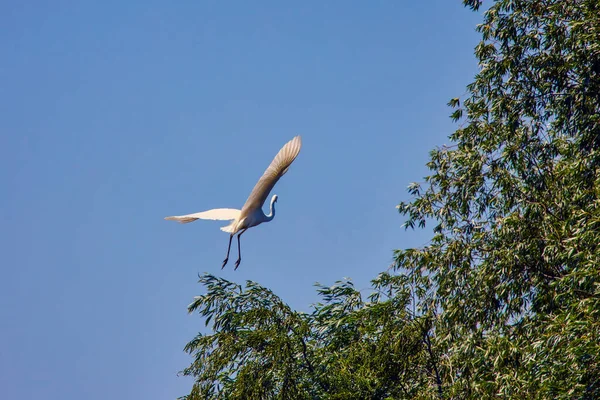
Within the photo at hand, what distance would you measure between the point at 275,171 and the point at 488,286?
2.68 metres

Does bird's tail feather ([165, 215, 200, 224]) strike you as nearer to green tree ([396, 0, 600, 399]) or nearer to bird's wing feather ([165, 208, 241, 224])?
bird's wing feather ([165, 208, 241, 224])

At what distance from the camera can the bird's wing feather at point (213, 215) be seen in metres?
10.5

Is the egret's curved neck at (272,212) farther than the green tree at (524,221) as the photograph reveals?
Yes

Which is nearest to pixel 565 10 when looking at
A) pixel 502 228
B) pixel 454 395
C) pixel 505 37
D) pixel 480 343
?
pixel 505 37

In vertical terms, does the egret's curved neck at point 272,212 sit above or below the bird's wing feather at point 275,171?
above

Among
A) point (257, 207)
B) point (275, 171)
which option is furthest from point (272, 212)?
point (275, 171)

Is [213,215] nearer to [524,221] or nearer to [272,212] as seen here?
[272,212]

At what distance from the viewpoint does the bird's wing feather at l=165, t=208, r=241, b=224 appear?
10511 millimetres

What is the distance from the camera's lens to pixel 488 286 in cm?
980

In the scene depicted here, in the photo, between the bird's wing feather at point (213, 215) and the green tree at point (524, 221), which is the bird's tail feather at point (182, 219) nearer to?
the bird's wing feather at point (213, 215)

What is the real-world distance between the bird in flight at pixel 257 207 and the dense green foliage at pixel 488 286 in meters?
0.67

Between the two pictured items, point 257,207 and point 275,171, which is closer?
point 275,171

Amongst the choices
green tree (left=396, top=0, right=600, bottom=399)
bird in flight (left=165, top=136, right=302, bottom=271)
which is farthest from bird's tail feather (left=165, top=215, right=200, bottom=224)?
green tree (left=396, top=0, right=600, bottom=399)

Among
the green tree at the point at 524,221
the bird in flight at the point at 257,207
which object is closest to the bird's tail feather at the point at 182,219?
the bird in flight at the point at 257,207
